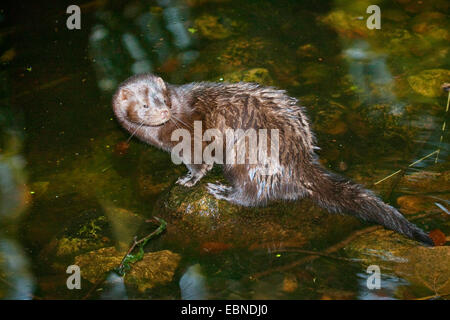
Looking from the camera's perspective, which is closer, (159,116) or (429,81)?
(159,116)

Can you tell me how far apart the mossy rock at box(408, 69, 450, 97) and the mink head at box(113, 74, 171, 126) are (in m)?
3.07

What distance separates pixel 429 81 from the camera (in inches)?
236

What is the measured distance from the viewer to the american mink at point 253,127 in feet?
14.0

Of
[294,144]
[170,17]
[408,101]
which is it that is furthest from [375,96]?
[170,17]

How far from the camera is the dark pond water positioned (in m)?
4.11

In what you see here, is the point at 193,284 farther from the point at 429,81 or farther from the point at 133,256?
the point at 429,81

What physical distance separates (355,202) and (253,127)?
110 cm

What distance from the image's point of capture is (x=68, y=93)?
6.41m

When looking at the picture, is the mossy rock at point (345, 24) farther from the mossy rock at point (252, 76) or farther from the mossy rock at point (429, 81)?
the mossy rock at point (252, 76)

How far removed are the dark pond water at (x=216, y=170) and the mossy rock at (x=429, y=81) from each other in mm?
22

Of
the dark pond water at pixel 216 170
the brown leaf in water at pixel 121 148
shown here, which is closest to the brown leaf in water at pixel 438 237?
the dark pond water at pixel 216 170

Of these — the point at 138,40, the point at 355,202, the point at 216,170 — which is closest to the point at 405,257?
the point at 355,202
